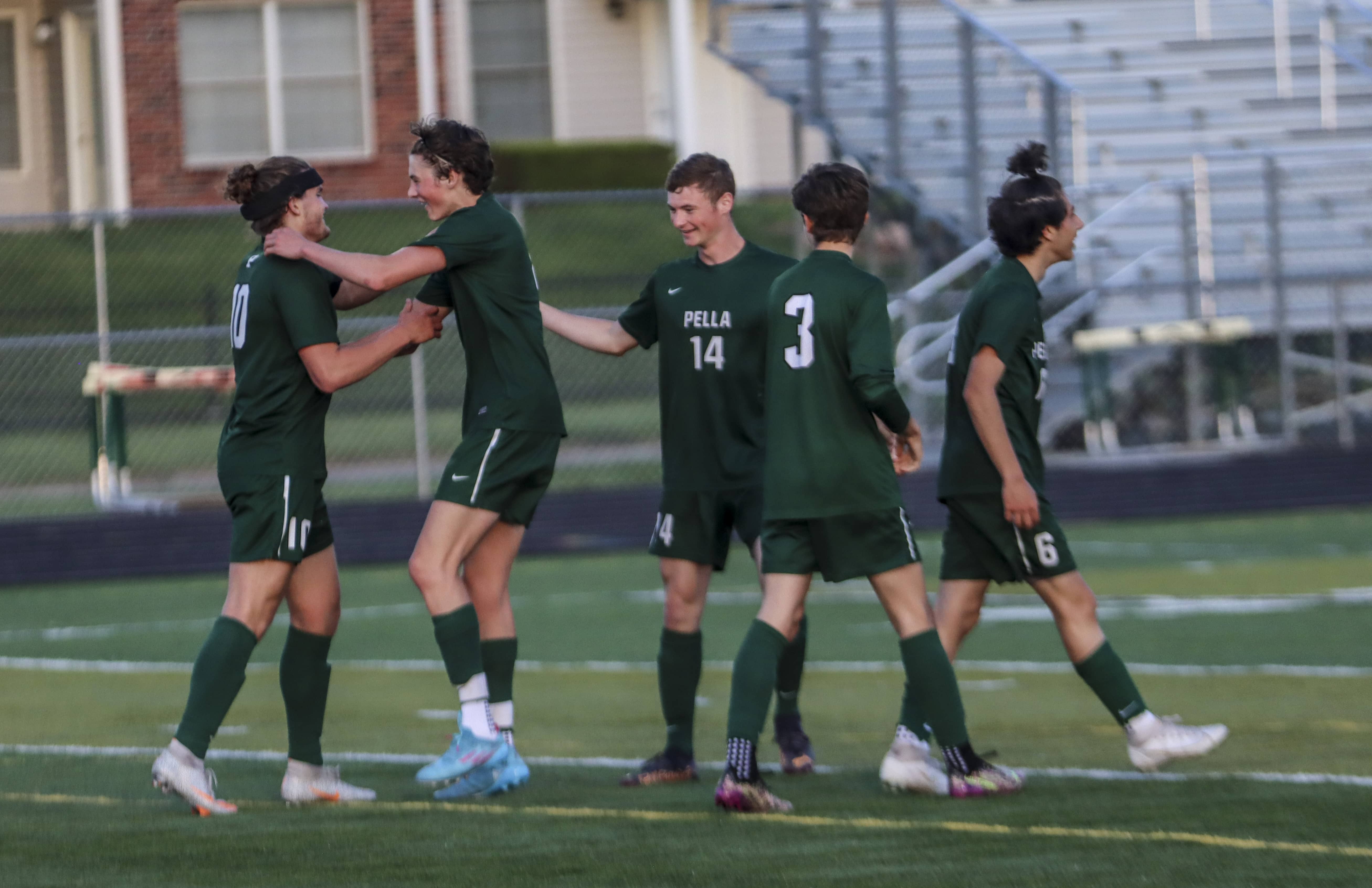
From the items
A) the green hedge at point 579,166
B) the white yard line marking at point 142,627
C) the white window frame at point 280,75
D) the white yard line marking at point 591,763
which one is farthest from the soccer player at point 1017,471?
the white window frame at point 280,75

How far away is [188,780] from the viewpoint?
5.85 metres

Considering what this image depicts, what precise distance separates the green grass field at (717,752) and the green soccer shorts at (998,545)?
659 mm

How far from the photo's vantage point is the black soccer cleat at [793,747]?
6598mm

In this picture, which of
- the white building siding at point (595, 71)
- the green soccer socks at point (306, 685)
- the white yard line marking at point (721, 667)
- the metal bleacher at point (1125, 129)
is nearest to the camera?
the green soccer socks at point (306, 685)

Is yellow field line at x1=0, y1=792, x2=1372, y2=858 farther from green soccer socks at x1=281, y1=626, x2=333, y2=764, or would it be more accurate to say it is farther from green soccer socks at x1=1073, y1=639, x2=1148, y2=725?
green soccer socks at x1=1073, y1=639, x2=1148, y2=725

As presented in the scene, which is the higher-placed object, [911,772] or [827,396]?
[827,396]

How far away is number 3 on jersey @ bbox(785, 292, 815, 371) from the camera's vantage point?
5914 mm

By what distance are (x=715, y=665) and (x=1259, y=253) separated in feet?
40.1

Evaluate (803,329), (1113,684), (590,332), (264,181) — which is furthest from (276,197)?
(1113,684)

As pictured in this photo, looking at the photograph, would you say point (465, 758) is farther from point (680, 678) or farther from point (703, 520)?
point (703, 520)

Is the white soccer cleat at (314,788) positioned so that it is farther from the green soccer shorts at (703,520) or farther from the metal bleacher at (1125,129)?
the metal bleacher at (1125,129)

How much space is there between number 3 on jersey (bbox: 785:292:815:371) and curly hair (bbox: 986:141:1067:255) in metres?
0.75

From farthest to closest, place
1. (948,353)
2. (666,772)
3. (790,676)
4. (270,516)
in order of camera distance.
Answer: (948,353) → (790,676) → (666,772) → (270,516)

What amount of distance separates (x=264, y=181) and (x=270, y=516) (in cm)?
102
